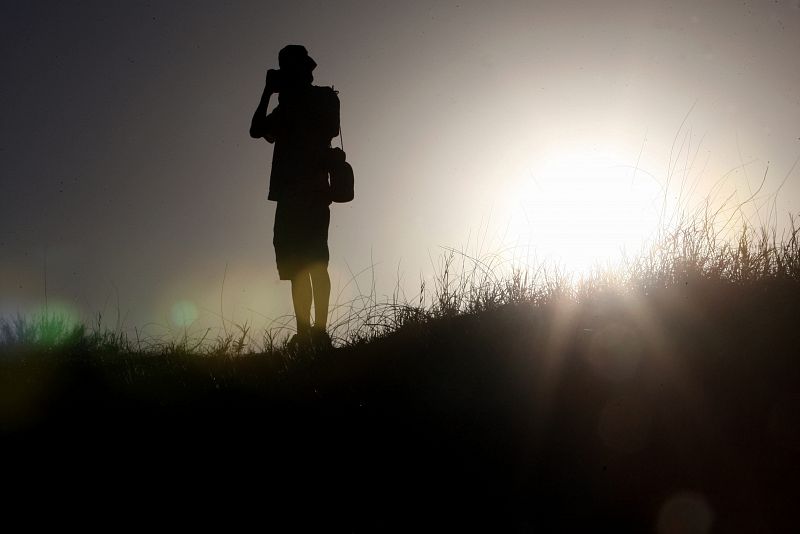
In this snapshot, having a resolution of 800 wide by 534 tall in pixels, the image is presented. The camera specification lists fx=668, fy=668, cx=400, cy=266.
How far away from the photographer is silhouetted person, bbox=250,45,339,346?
15.6 feet

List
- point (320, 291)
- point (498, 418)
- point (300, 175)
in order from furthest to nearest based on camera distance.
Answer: point (320, 291)
point (300, 175)
point (498, 418)

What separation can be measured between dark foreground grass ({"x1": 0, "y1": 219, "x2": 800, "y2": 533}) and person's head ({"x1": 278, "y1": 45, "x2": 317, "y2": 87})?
194cm

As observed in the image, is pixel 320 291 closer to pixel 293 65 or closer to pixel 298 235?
pixel 298 235

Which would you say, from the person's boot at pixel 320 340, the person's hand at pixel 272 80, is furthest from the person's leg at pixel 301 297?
the person's hand at pixel 272 80

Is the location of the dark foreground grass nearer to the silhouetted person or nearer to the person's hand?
the silhouetted person

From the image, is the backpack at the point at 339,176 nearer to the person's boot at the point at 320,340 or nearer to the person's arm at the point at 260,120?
the person's arm at the point at 260,120

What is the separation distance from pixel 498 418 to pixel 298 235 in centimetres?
239

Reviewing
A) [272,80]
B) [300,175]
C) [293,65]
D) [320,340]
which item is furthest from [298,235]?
[293,65]

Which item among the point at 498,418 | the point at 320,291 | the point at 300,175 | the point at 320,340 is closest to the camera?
the point at 498,418

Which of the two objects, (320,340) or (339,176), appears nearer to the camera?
(320,340)

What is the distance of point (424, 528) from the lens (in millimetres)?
2289

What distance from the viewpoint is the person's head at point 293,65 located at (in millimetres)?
4852

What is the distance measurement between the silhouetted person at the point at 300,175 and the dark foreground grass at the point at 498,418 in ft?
2.65

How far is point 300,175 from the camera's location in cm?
473
